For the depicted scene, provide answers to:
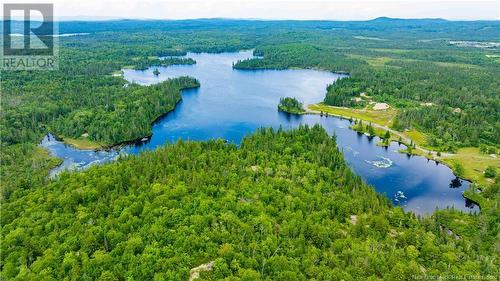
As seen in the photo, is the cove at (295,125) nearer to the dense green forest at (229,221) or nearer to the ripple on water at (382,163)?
the ripple on water at (382,163)

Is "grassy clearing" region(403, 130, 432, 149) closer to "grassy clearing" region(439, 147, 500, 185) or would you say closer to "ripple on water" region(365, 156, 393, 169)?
"grassy clearing" region(439, 147, 500, 185)

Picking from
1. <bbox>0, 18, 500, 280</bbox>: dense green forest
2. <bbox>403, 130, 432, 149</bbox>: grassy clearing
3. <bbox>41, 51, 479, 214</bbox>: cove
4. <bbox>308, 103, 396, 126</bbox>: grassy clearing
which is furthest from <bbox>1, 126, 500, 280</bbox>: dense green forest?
<bbox>308, 103, 396, 126</bbox>: grassy clearing

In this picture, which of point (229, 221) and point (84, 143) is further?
point (84, 143)

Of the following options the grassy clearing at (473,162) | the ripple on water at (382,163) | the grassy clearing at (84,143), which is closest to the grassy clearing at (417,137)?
the grassy clearing at (473,162)

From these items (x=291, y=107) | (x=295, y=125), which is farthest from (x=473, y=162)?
(x=291, y=107)

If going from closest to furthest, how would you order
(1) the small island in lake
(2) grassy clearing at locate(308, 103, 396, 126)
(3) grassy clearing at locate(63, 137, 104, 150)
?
(3) grassy clearing at locate(63, 137, 104, 150) → (2) grassy clearing at locate(308, 103, 396, 126) → (1) the small island in lake

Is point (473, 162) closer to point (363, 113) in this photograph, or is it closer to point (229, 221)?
point (363, 113)
